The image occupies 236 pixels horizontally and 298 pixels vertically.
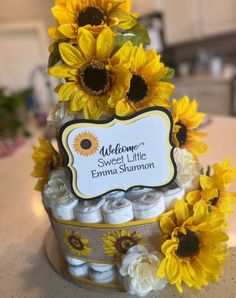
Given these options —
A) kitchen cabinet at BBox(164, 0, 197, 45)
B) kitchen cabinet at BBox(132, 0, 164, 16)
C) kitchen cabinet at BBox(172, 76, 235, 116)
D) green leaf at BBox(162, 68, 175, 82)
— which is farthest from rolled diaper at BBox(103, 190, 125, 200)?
kitchen cabinet at BBox(132, 0, 164, 16)

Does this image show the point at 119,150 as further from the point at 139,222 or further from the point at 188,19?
the point at 188,19

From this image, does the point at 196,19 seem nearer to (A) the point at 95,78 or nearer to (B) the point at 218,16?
(B) the point at 218,16

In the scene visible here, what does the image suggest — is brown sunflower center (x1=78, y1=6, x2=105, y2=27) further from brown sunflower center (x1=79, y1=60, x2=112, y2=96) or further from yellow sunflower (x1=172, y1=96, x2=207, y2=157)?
yellow sunflower (x1=172, y1=96, x2=207, y2=157)

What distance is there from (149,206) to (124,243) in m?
0.09

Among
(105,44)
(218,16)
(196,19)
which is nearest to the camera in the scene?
(105,44)

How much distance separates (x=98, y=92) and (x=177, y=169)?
8.1 inches

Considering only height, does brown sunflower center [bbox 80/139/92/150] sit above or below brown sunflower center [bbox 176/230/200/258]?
above

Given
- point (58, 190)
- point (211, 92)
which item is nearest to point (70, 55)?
point (58, 190)

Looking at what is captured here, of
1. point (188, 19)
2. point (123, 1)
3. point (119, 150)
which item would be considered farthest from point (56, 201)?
point (188, 19)

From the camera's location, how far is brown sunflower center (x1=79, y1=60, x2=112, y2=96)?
0.48 m

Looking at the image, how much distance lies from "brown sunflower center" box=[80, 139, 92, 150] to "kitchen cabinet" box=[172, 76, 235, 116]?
7.10 feet

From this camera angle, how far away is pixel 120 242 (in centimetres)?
54

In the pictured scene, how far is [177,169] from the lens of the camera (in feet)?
1.80

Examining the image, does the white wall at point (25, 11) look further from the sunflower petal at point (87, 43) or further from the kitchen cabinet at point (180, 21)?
the sunflower petal at point (87, 43)
